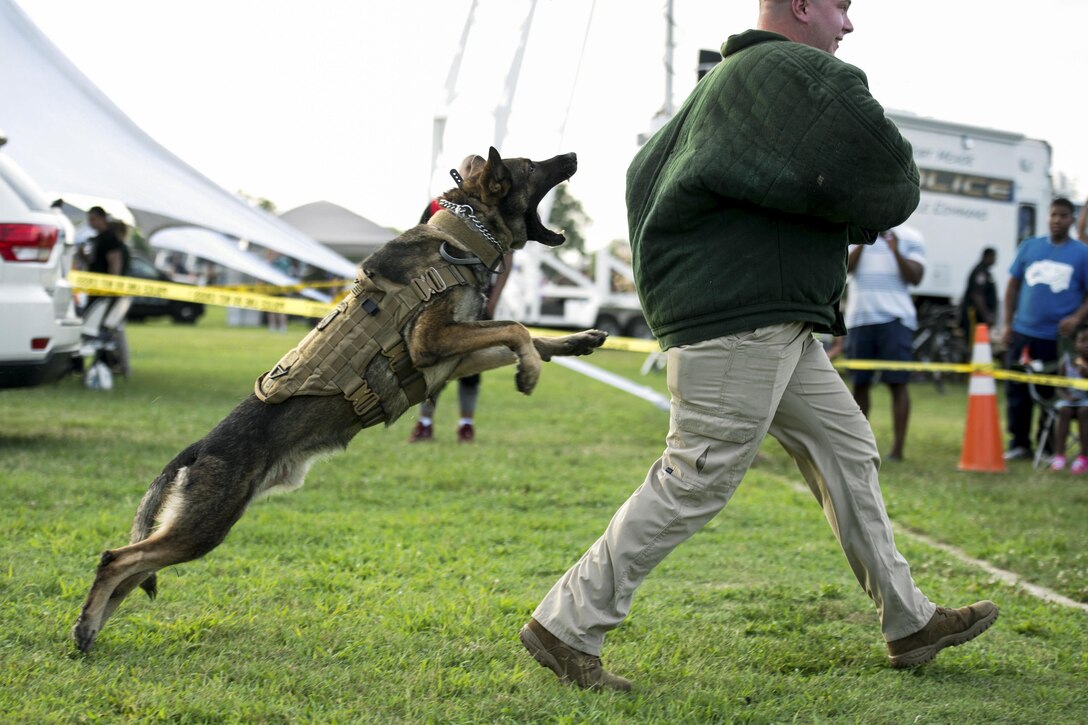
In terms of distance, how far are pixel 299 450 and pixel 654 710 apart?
56.0 inches

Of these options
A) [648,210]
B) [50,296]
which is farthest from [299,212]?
[648,210]

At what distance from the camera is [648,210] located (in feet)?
10.3

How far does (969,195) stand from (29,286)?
14473 mm

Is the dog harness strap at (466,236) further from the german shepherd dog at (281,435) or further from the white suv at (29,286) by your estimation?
the white suv at (29,286)

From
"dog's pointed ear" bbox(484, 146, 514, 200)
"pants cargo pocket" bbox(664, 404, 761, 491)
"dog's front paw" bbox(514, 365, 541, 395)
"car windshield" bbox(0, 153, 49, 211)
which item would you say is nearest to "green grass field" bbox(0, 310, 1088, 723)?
"pants cargo pocket" bbox(664, 404, 761, 491)

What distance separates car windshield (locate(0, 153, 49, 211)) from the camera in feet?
21.7

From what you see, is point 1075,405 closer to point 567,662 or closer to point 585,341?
point 585,341

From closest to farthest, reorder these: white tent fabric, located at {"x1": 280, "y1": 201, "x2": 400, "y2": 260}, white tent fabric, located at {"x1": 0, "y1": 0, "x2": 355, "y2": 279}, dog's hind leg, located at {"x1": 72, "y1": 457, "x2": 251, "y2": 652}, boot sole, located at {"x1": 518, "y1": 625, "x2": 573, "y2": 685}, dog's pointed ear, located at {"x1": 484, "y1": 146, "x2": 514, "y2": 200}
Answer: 1. boot sole, located at {"x1": 518, "y1": 625, "x2": 573, "y2": 685}
2. dog's hind leg, located at {"x1": 72, "y1": 457, "x2": 251, "y2": 652}
3. dog's pointed ear, located at {"x1": 484, "y1": 146, "x2": 514, "y2": 200}
4. white tent fabric, located at {"x1": 0, "y1": 0, "x2": 355, "y2": 279}
5. white tent fabric, located at {"x1": 280, "y1": 201, "x2": 400, "y2": 260}

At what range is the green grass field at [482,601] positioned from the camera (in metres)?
3.00

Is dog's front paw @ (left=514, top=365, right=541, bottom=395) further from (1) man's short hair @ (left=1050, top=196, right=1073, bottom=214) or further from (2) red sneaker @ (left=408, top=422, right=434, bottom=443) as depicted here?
(1) man's short hair @ (left=1050, top=196, right=1073, bottom=214)

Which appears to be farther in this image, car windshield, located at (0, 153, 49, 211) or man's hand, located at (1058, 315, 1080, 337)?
man's hand, located at (1058, 315, 1080, 337)

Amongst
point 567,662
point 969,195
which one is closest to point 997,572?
point 567,662

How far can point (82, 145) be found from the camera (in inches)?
461

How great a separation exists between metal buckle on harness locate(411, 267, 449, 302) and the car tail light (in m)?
4.19
